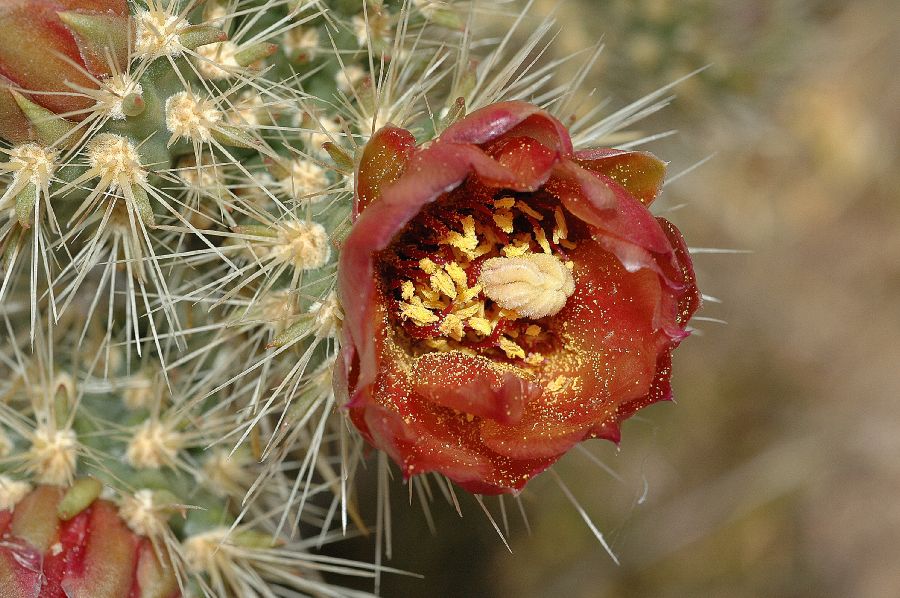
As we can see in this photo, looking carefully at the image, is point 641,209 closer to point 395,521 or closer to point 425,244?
point 425,244

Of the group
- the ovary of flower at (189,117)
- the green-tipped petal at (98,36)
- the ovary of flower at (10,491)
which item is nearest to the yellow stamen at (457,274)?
the ovary of flower at (189,117)

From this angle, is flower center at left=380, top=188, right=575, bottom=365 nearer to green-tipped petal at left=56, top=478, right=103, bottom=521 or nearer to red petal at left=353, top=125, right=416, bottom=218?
red petal at left=353, top=125, right=416, bottom=218

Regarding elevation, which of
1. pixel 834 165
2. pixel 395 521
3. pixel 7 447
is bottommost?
pixel 395 521

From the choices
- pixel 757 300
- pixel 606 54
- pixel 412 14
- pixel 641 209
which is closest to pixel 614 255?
pixel 641 209

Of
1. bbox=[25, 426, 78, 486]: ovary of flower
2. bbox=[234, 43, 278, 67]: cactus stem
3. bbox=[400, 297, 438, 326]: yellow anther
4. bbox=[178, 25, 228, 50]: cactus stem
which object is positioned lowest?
bbox=[25, 426, 78, 486]: ovary of flower

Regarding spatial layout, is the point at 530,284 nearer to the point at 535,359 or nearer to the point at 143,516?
the point at 535,359

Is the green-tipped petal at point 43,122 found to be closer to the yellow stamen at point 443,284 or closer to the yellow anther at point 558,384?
the yellow stamen at point 443,284

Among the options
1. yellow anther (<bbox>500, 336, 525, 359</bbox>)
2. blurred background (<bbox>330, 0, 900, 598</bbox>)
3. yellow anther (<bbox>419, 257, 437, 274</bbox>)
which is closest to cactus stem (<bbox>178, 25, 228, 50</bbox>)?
yellow anther (<bbox>419, 257, 437, 274</bbox>)
